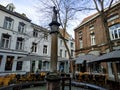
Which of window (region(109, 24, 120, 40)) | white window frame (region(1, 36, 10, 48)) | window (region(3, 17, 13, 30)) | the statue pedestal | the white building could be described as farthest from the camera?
window (region(3, 17, 13, 30))

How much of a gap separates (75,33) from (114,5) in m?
9.19

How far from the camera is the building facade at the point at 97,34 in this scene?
1462 centimetres

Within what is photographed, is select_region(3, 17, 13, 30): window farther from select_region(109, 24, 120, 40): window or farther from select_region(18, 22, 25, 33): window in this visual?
select_region(109, 24, 120, 40): window

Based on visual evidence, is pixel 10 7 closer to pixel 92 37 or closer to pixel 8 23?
pixel 8 23

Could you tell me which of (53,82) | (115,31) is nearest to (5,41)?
(53,82)

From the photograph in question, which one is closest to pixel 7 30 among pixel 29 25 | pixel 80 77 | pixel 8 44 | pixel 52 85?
pixel 8 44

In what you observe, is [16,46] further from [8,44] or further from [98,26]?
[98,26]

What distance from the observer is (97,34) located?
679 inches

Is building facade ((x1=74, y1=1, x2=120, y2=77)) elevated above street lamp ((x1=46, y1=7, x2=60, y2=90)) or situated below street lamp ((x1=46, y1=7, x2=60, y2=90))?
above

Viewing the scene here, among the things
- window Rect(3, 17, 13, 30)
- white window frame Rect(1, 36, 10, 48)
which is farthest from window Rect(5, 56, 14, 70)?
window Rect(3, 17, 13, 30)

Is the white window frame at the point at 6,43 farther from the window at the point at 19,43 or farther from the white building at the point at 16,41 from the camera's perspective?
the window at the point at 19,43

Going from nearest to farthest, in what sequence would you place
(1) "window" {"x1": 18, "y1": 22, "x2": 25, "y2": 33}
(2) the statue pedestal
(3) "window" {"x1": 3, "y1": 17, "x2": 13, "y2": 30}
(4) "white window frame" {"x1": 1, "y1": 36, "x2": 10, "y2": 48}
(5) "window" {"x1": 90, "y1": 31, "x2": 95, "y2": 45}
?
(2) the statue pedestal, (5) "window" {"x1": 90, "y1": 31, "x2": 95, "y2": 45}, (4) "white window frame" {"x1": 1, "y1": 36, "x2": 10, "y2": 48}, (3) "window" {"x1": 3, "y1": 17, "x2": 13, "y2": 30}, (1) "window" {"x1": 18, "y1": 22, "x2": 25, "y2": 33}

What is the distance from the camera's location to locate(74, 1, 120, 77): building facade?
14.6 meters

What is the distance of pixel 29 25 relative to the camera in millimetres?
23859
